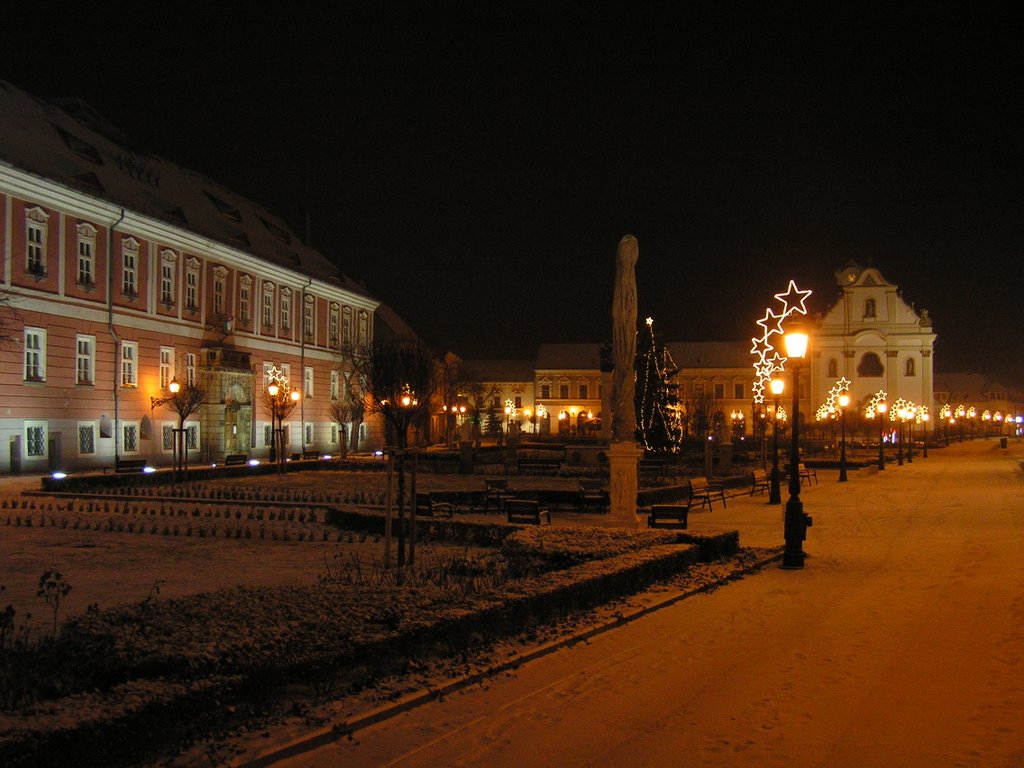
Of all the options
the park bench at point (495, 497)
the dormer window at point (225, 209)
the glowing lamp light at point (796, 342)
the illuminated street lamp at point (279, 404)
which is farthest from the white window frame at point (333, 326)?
the glowing lamp light at point (796, 342)

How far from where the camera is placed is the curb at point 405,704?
589cm

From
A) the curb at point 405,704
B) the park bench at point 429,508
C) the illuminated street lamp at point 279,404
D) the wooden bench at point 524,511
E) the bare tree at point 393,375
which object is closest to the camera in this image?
the curb at point 405,704

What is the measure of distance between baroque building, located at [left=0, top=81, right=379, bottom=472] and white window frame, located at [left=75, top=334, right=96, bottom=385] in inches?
2.5

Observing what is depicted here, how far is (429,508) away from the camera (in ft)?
63.6

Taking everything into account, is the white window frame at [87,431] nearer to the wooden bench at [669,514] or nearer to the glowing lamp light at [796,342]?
the wooden bench at [669,514]

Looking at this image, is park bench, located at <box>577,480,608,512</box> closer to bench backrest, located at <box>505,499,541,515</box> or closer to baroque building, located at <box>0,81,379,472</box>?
bench backrest, located at <box>505,499,541,515</box>

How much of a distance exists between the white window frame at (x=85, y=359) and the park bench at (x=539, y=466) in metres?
→ 16.5

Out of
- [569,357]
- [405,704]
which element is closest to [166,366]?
[405,704]

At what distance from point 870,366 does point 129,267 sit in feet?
246

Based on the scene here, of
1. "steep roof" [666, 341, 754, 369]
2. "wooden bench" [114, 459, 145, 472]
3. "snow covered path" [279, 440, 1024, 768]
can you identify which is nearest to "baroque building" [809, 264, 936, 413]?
"steep roof" [666, 341, 754, 369]

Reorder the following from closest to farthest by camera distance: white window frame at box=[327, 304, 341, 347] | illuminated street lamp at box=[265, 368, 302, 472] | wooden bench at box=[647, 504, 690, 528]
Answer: wooden bench at box=[647, 504, 690, 528]
illuminated street lamp at box=[265, 368, 302, 472]
white window frame at box=[327, 304, 341, 347]

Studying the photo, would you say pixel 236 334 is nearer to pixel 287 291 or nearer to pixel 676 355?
pixel 287 291

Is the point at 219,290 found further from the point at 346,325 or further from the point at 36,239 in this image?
the point at 346,325

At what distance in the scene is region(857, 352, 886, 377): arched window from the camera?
94.1 m
